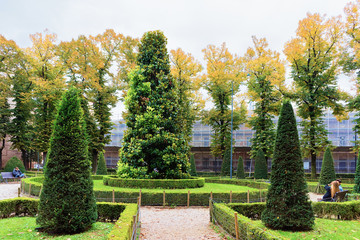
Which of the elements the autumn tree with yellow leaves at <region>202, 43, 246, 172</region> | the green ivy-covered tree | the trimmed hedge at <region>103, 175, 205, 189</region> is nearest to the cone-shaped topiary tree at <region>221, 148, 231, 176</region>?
the autumn tree with yellow leaves at <region>202, 43, 246, 172</region>

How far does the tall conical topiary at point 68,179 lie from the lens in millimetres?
7328

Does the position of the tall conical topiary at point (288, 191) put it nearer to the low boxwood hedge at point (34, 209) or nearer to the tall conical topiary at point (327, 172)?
the low boxwood hedge at point (34, 209)

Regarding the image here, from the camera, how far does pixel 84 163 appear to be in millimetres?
7891

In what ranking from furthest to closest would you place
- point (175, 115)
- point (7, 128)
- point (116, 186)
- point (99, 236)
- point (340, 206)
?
point (7, 128) < point (175, 115) < point (116, 186) < point (340, 206) < point (99, 236)

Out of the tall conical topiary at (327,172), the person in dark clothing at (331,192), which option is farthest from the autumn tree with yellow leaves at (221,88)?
the person in dark clothing at (331,192)

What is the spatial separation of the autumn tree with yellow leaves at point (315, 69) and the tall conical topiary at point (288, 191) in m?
22.1

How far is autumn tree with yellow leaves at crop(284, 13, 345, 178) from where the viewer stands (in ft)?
95.7

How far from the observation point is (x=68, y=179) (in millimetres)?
7633

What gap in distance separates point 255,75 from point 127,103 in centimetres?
2051

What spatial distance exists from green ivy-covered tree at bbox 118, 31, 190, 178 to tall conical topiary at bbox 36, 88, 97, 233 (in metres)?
10.2

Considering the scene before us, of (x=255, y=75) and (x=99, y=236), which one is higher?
(x=255, y=75)

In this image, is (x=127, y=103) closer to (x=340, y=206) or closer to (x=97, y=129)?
(x=340, y=206)

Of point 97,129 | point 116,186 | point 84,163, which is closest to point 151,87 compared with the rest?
point 116,186

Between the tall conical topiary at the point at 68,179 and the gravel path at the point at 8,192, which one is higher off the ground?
the tall conical topiary at the point at 68,179
